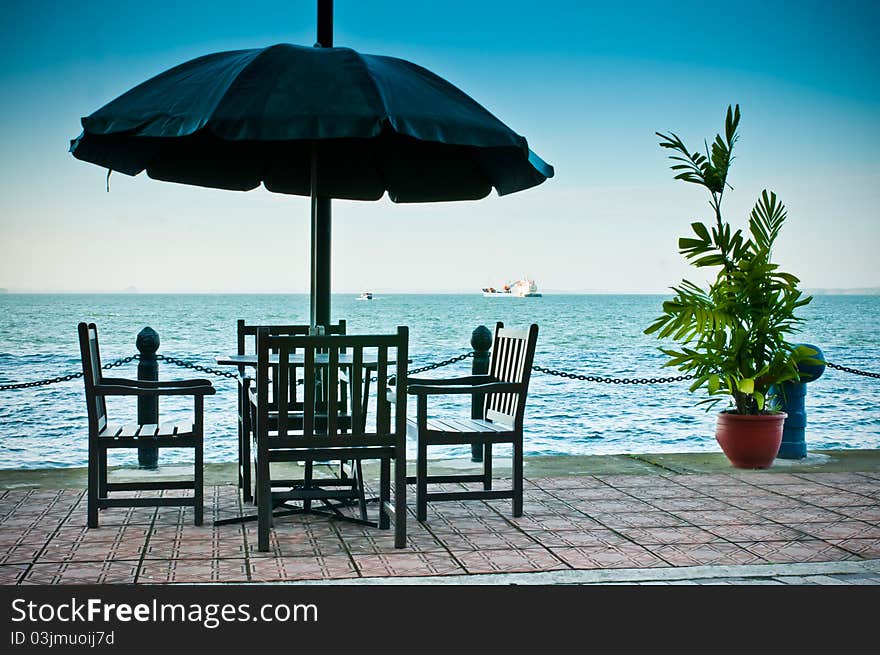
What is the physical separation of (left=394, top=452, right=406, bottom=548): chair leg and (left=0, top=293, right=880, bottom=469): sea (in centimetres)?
936

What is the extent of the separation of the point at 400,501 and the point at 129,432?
1.50 m

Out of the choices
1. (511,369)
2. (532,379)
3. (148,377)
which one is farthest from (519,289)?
(511,369)

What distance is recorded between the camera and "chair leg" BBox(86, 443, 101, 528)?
4758mm

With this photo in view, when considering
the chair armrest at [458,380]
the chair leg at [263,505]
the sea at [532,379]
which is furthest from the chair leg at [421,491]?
the sea at [532,379]

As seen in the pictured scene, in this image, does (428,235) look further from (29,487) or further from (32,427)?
(29,487)

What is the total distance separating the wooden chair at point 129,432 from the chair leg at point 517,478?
1.64 metres

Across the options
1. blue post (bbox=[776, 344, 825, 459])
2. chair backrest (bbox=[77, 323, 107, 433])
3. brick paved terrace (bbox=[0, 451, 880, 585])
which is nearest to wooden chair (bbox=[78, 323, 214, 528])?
chair backrest (bbox=[77, 323, 107, 433])

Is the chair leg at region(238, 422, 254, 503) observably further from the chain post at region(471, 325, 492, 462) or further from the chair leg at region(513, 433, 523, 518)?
the chain post at region(471, 325, 492, 462)

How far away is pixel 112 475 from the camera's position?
252 inches

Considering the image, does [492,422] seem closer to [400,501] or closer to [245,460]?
[400,501]

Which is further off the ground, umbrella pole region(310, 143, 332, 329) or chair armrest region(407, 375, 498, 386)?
umbrella pole region(310, 143, 332, 329)

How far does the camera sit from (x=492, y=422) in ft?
17.8

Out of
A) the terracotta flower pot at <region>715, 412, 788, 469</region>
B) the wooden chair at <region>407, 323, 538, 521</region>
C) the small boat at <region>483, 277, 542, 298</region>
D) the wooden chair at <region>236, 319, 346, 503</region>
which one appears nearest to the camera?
the wooden chair at <region>407, 323, 538, 521</region>

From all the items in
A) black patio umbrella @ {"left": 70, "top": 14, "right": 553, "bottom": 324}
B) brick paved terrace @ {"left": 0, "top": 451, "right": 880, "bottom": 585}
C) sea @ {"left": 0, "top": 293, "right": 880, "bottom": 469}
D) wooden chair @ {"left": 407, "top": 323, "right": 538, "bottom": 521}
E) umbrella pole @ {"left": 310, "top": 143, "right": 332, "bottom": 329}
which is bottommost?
sea @ {"left": 0, "top": 293, "right": 880, "bottom": 469}
